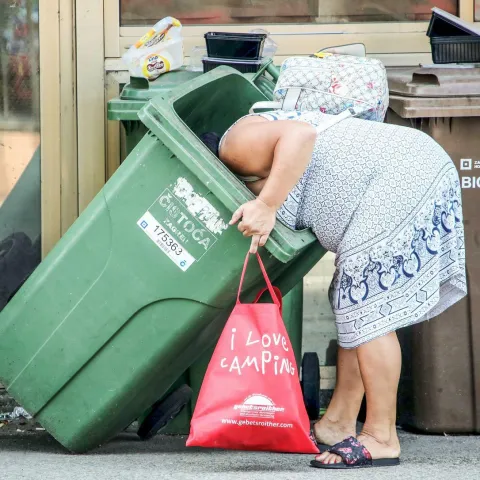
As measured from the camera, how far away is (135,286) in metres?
3.32

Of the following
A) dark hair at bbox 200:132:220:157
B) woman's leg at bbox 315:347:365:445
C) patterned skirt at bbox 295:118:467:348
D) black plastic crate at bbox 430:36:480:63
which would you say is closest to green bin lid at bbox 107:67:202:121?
dark hair at bbox 200:132:220:157

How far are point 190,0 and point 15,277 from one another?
1447mm

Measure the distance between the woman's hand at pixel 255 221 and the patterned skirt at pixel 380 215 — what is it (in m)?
0.25

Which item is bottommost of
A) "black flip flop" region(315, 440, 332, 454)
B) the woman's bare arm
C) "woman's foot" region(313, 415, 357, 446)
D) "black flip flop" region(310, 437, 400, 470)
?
"black flip flop" region(315, 440, 332, 454)

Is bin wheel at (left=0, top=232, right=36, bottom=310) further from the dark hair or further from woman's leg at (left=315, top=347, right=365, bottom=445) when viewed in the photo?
woman's leg at (left=315, top=347, right=365, bottom=445)

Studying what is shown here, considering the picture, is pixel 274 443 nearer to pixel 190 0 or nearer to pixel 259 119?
pixel 259 119

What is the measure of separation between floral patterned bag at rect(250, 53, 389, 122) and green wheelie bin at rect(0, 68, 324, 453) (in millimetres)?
305

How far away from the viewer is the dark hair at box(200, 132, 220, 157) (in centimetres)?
339

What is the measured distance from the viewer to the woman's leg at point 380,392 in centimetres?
336

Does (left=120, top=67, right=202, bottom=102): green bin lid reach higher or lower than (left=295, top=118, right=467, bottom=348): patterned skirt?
higher

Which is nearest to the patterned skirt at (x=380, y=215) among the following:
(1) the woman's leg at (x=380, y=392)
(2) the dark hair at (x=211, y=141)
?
(1) the woman's leg at (x=380, y=392)

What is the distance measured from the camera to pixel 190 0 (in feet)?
15.5

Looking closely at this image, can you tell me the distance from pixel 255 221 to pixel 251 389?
1.61ft

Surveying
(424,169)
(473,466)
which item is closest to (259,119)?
(424,169)
